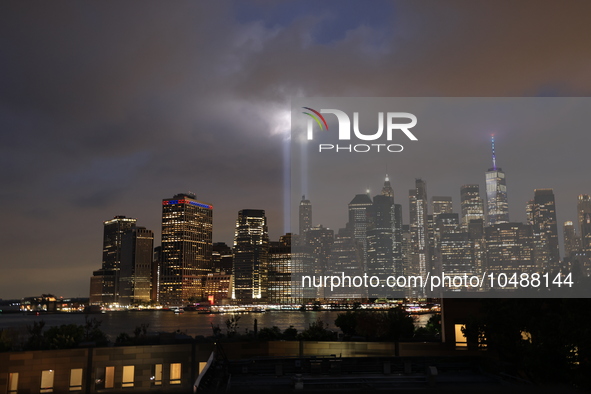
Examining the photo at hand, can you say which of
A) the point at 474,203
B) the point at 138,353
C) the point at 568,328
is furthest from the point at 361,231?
the point at 568,328

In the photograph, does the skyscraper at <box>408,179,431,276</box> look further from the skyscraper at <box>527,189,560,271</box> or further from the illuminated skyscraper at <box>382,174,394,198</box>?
the skyscraper at <box>527,189,560,271</box>

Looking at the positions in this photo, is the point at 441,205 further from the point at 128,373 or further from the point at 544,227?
the point at 128,373

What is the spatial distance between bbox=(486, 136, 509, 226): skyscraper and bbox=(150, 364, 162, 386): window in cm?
842

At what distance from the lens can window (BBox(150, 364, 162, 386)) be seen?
40.5 ft

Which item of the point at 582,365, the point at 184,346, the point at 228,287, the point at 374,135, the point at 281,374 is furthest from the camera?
the point at 228,287

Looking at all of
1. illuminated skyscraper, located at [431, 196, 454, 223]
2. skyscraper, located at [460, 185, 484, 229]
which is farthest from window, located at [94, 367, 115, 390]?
skyscraper, located at [460, 185, 484, 229]

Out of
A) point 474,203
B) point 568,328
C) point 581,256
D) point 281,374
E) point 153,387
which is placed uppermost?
point 474,203

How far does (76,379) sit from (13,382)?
1287 millimetres

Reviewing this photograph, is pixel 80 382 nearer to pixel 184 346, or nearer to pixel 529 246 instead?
pixel 184 346

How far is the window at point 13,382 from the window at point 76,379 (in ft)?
3.69

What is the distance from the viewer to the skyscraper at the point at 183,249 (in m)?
124

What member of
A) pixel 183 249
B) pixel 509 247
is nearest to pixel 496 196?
pixel 509 247

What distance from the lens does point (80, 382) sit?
1221 cm

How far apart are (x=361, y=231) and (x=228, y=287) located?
109098 millimetres
